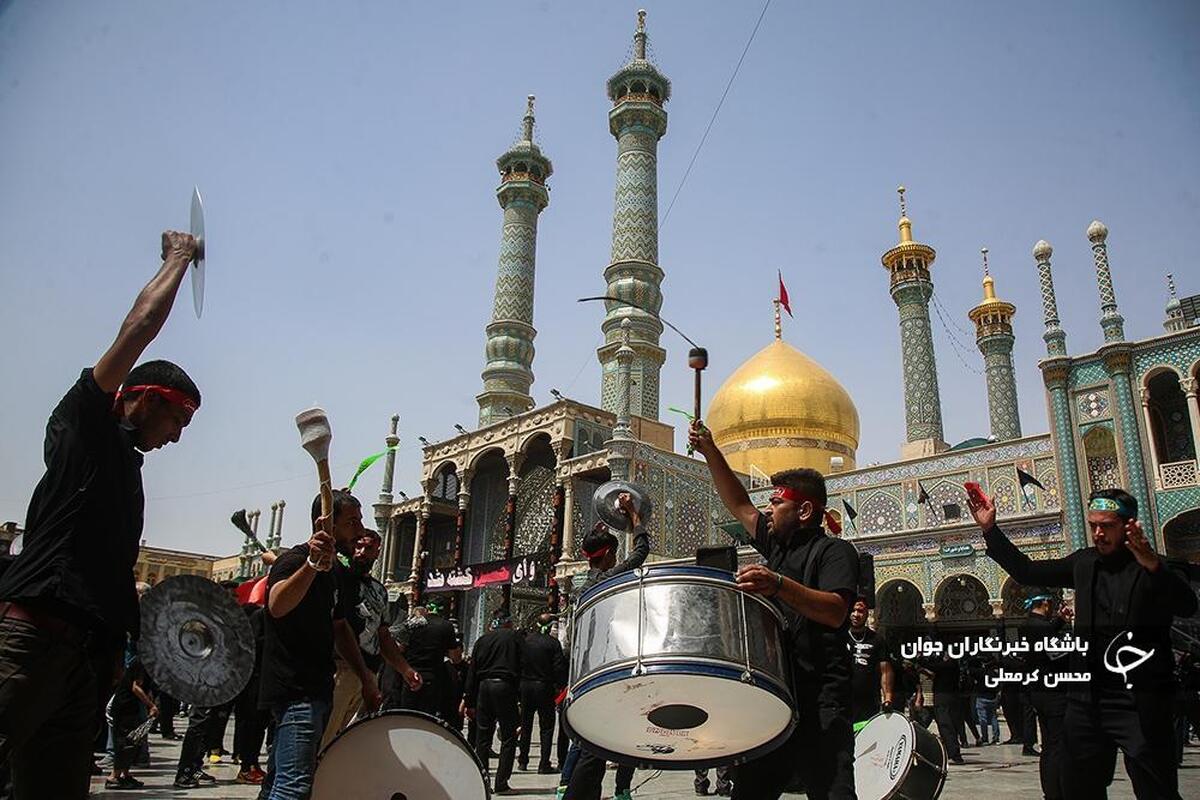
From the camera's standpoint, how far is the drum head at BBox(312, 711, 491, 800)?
3.16 meters

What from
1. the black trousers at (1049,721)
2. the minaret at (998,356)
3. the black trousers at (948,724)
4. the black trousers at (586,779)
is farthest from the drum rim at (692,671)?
the minaret at (998,356)

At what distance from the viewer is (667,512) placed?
2184 centimetres

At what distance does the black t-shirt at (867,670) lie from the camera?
21.3 ft

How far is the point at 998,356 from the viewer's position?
31.2 m

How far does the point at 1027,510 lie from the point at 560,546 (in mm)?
10817

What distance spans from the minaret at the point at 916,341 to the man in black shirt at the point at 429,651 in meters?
22.4

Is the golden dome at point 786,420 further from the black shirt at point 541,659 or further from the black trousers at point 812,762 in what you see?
the black trousers at point 812,762

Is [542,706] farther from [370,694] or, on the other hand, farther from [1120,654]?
[1120,654]

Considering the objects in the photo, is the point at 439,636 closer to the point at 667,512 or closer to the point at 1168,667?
the point at 1168,667

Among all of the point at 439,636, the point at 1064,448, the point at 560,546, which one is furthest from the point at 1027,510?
the point at 439,636

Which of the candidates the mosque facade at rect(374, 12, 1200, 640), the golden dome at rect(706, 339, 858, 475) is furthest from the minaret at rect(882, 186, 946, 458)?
the golden dome at rect(706, 339, 858, 475)

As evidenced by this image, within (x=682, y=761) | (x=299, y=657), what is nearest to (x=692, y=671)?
(x=682, y=761)

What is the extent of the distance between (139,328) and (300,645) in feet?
4.71

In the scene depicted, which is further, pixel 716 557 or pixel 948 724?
pixel 948 724
